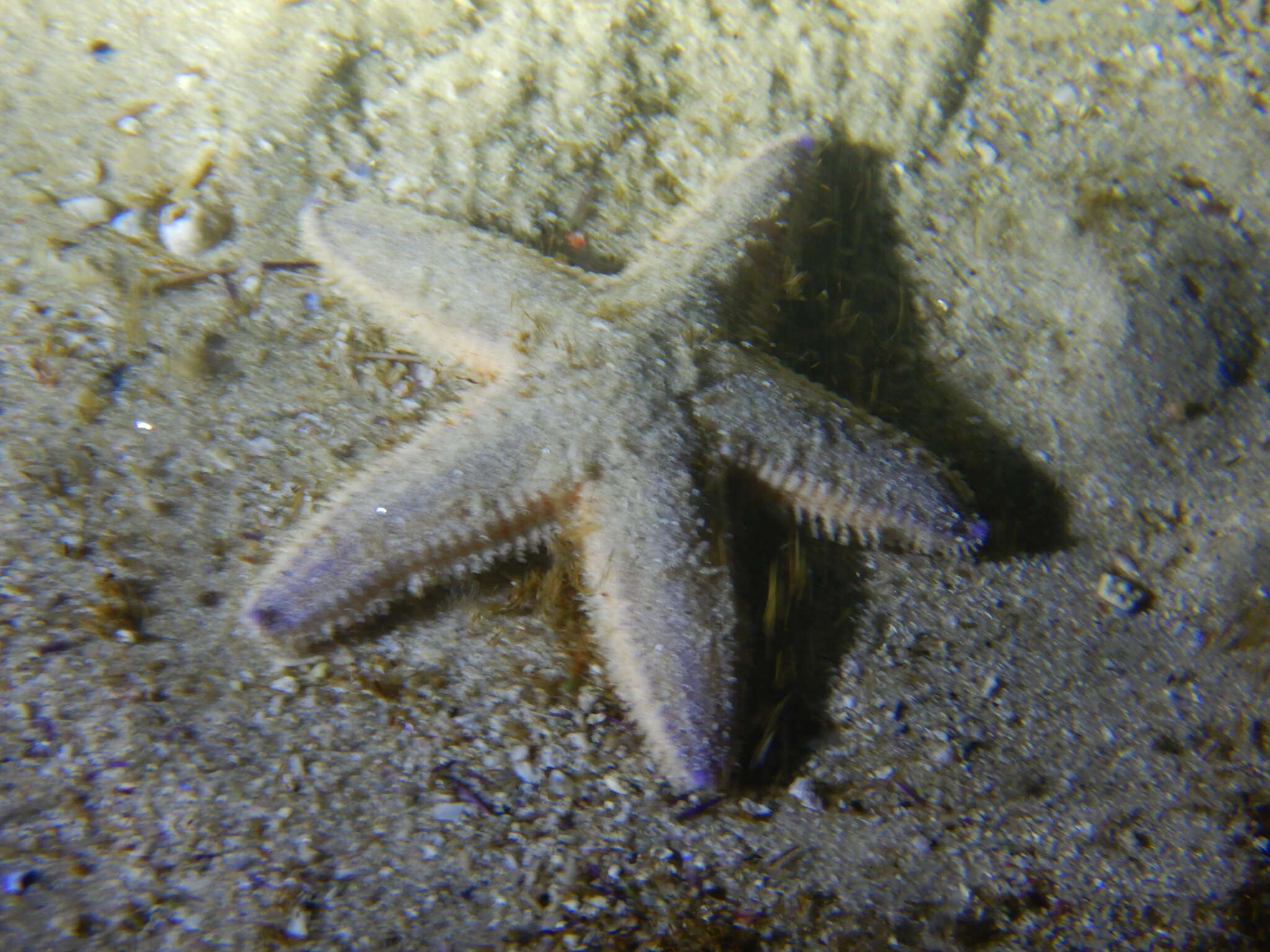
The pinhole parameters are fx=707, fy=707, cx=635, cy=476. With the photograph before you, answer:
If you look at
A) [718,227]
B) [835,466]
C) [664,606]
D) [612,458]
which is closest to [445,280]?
[612,458]

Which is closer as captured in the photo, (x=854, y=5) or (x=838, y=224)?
(x=838, y=224)

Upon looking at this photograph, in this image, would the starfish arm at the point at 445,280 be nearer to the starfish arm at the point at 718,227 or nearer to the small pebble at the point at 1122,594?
the starfish arm at the point at 718,227

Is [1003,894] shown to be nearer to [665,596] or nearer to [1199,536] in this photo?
[665,596]

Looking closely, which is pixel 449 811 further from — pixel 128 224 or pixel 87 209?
pixel 87 209

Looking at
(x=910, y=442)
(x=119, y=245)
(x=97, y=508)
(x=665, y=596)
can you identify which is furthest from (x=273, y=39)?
(x=910, y=442)

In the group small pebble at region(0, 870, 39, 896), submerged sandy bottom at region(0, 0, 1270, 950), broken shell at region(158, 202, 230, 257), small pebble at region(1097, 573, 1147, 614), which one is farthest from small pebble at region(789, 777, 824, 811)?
broken shell at region(158, 202, 230, 257)

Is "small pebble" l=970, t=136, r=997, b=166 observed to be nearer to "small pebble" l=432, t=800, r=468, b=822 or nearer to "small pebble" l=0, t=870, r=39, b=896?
"small pebble" l=432, t=800, r=468, b=822
